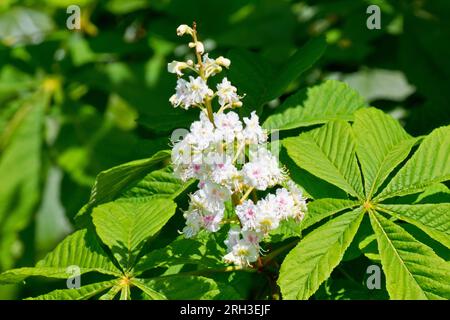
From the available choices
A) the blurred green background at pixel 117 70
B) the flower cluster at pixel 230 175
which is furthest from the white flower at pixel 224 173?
the blurred green background at pixel 117 70

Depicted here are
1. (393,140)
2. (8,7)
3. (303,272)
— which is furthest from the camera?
(8,7)

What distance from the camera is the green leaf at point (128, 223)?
1.21 metres

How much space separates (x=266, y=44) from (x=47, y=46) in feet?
2.26

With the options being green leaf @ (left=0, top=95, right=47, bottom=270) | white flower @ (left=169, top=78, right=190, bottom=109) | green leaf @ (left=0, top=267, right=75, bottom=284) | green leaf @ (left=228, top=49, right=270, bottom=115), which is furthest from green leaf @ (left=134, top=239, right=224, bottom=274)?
green leaf @ (left=0, top=95, right=47, bottom=270)

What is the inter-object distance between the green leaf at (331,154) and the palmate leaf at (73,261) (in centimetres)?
37

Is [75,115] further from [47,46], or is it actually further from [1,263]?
[1,263]

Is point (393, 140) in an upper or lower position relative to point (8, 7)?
lower

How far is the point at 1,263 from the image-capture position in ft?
7.38

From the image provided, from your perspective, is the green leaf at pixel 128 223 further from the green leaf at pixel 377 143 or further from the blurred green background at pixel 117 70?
the blurred green background at pixel 117 70

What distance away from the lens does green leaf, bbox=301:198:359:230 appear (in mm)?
1164

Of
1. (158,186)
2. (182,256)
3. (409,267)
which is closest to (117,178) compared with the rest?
(158,186)
